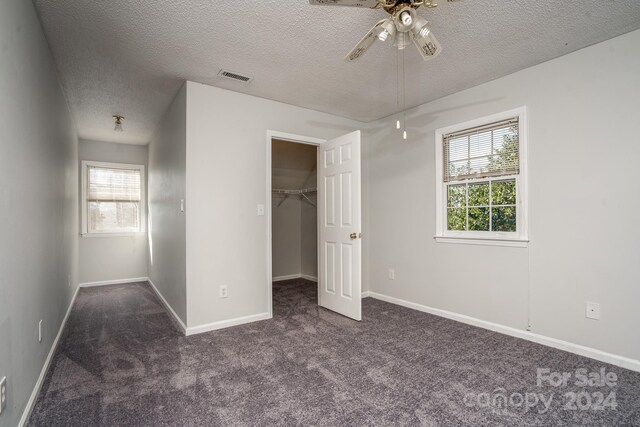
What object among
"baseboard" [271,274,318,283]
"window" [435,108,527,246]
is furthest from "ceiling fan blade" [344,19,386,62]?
"baseboard" [271,274,318,283]

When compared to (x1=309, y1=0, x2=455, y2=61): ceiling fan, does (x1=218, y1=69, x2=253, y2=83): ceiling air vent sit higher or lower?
higher

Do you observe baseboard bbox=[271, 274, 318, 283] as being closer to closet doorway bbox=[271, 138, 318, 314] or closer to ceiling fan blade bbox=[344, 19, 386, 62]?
closet doorway bbox=[271, 138, 318, 314]

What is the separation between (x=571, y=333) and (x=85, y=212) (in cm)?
658

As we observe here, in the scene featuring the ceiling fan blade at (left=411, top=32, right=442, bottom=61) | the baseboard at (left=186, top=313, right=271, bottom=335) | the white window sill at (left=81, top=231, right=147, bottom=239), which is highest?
the ceiling fan blade at (left=411, top=32, right=442, bottom=61)

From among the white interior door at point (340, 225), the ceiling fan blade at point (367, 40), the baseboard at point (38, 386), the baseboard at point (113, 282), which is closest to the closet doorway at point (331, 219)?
the white interior door at point (340, 225)

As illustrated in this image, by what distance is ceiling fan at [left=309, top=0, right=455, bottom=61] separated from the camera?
5.17 feet

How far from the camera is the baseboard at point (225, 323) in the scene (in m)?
2.97

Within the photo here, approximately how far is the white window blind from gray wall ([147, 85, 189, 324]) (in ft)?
2.80

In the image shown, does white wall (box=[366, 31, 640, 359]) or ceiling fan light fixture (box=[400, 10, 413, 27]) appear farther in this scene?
white wall (box=[366, 31, 640, 359])

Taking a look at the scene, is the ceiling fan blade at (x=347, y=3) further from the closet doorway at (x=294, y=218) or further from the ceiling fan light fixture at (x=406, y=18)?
the closet doorway at (x=294, y=218)

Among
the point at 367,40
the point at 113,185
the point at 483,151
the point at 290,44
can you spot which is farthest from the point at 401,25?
the point at 113,185

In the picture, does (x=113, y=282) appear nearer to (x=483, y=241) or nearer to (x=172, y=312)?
(x=172, y=312)

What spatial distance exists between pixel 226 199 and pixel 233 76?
47.0 inches

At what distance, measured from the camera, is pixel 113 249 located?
5.35 metres
